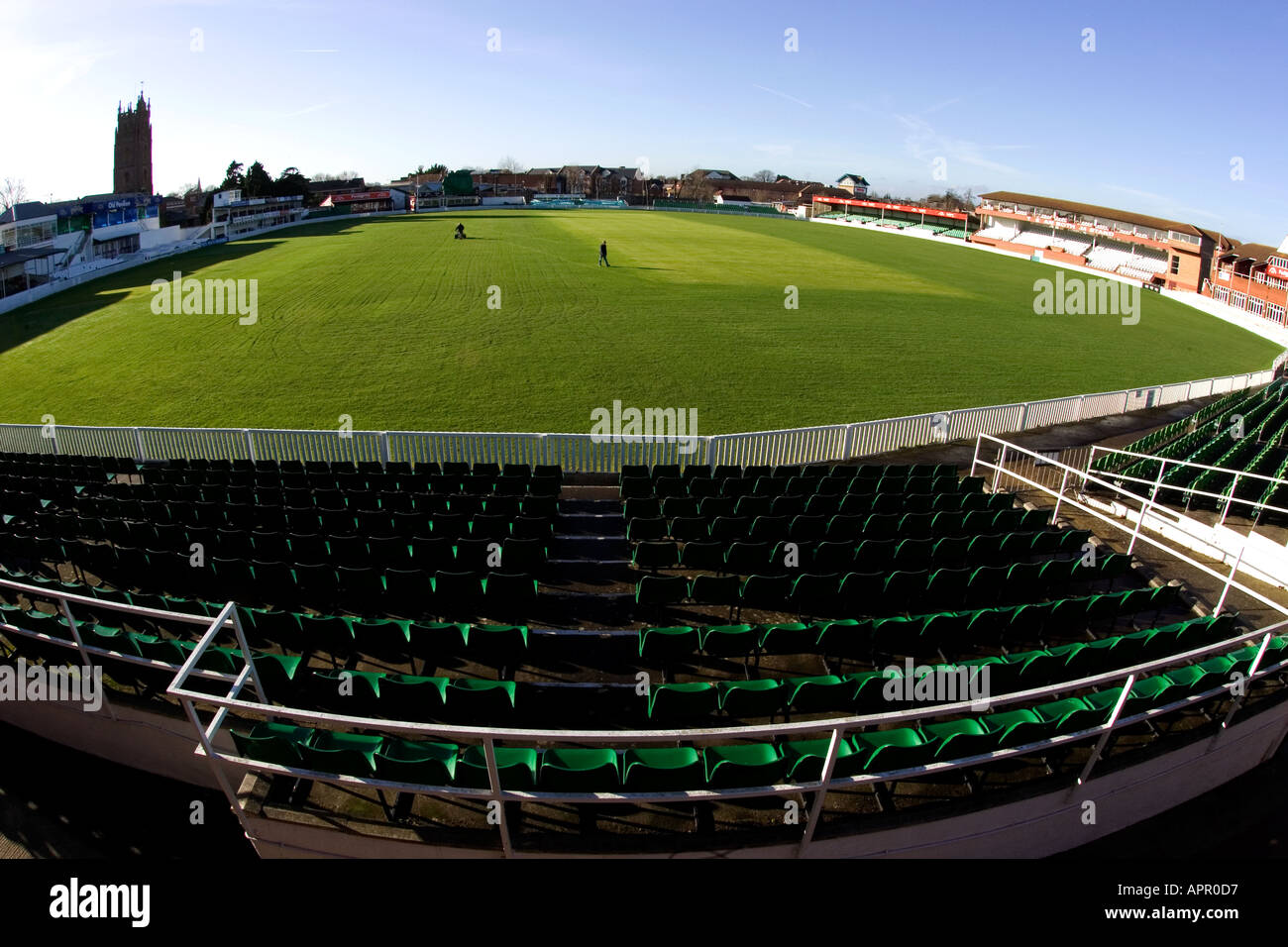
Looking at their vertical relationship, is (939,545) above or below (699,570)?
above

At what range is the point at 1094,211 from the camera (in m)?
63.5

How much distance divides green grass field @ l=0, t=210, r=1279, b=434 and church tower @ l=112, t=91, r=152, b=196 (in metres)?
90.0

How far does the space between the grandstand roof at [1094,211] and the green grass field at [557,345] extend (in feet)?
63.6

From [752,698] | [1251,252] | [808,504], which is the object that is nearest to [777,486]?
[808,504]

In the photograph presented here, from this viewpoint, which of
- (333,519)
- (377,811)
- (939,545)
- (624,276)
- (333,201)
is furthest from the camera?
(333,201)

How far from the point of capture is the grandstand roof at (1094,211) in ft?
178

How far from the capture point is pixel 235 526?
29.6 feet

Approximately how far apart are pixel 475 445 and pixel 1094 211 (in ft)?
236

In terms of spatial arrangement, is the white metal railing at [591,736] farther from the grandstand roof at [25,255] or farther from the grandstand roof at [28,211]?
the grandstand roof at [28,211]

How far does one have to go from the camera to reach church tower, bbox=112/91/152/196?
107 m

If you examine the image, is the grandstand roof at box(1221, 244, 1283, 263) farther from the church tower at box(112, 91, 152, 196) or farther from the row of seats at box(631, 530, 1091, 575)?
the church tower at box(112, 91, 152, 196)

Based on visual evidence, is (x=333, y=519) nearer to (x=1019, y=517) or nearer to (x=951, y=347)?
(x=1019, y=517)
